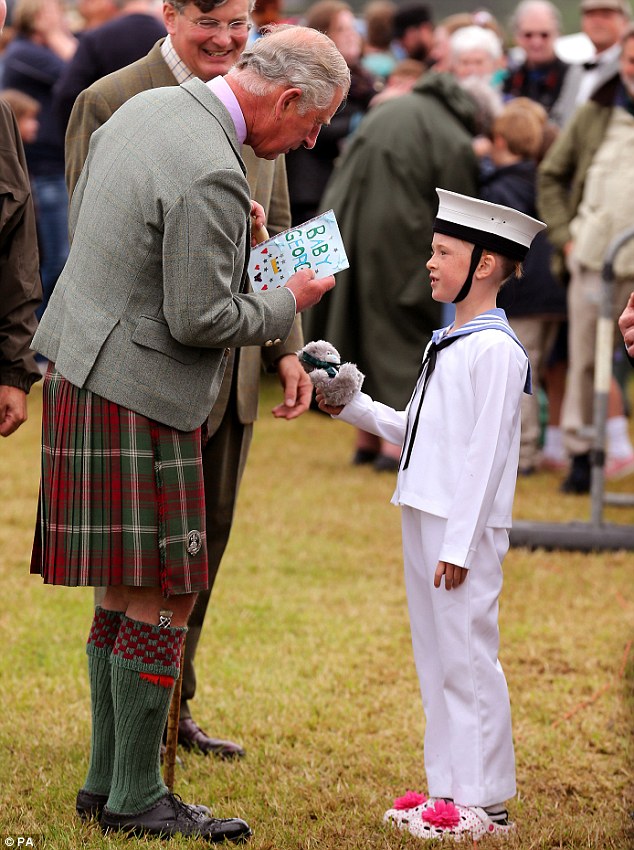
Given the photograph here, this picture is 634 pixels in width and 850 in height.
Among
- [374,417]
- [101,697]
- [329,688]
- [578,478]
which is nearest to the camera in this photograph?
[101,697]

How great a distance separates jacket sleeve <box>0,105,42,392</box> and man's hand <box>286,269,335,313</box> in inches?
37.3

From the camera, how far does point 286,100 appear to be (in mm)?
3119

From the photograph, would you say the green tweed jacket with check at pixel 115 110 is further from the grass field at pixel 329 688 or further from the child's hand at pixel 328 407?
the grass field at pixel 329 688

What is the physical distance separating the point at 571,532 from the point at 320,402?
323 cm

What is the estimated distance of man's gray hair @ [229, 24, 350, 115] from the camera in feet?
10.1

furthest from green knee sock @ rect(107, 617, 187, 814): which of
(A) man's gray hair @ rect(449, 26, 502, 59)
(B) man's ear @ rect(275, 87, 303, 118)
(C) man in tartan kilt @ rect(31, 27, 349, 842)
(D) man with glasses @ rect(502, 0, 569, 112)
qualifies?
(D) man with glasses @ rect(502, 0, 569, 112)

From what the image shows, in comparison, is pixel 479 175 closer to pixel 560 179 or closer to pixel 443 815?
pixel 560 179

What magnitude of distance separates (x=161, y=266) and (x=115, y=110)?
81 centimetres

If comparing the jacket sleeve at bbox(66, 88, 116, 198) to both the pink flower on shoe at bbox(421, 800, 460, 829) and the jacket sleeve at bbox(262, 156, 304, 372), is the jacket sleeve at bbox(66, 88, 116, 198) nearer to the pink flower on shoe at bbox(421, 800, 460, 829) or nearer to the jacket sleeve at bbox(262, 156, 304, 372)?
the jacket sleeve at bbox(262, 156, 304, 372)

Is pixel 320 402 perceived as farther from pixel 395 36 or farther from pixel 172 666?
pixel 395 36

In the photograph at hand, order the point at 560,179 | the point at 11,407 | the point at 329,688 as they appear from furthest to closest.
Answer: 1. the point at 560,179
2. the point at 329,688
3. the point at 11,407

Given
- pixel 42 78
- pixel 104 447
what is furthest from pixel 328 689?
pixel 42 78

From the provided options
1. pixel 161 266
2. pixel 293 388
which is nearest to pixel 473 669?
pixel 293 388

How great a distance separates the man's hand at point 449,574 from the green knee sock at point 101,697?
0.82 m
